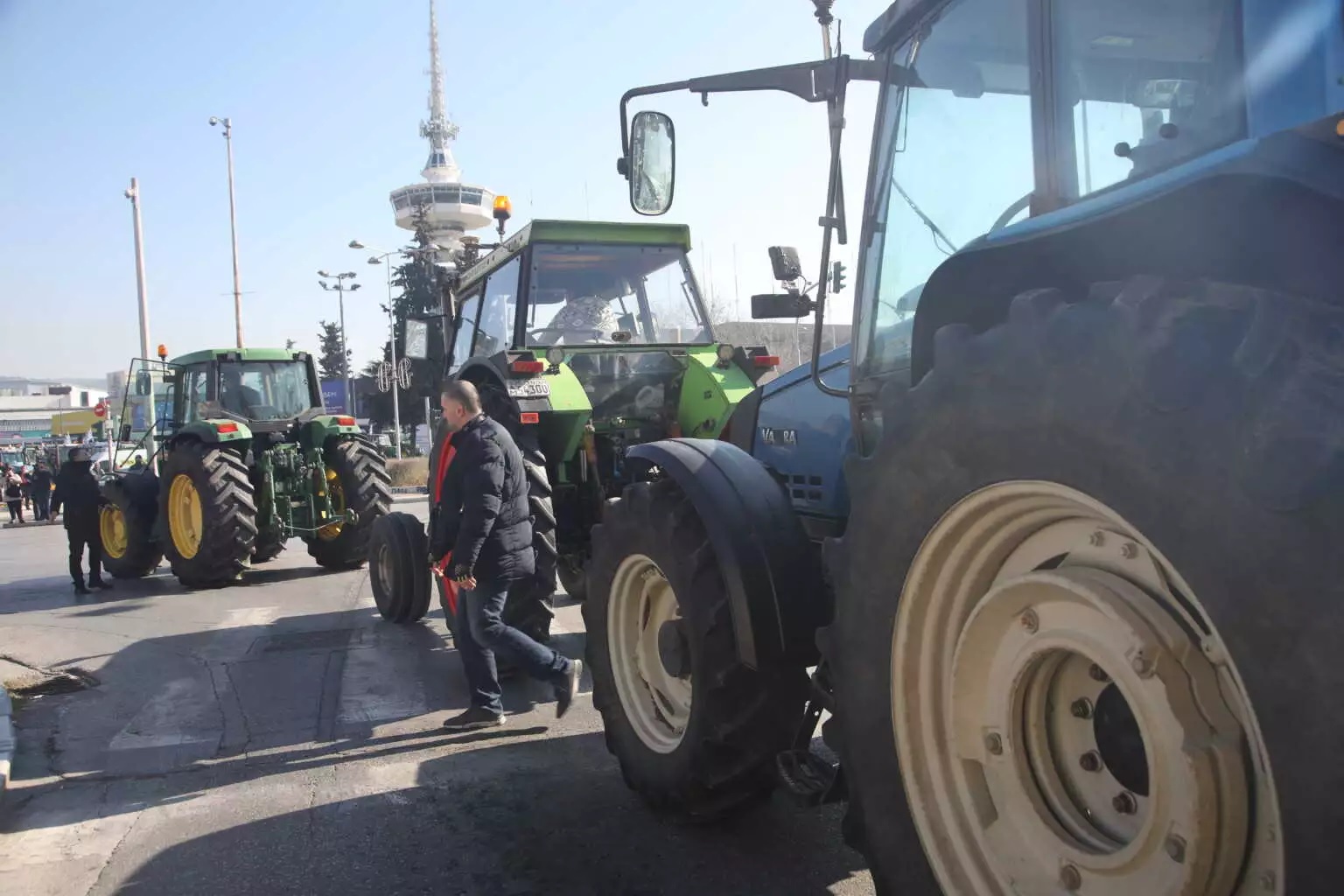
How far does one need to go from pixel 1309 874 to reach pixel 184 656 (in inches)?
287

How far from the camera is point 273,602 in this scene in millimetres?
9453

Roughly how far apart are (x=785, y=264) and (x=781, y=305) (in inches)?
10.0

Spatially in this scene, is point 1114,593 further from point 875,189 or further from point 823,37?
point 823,37

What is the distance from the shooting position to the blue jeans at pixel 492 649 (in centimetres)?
513

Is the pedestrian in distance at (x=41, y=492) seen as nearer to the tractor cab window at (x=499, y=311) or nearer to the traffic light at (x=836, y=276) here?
the tractor cab window at (x=499, y=311)

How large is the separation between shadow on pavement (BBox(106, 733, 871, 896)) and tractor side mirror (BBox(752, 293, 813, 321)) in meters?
1.91

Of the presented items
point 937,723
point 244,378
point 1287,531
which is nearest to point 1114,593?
point 1287,531

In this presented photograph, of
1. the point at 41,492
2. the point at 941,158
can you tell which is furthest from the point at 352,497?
the point at 41,492

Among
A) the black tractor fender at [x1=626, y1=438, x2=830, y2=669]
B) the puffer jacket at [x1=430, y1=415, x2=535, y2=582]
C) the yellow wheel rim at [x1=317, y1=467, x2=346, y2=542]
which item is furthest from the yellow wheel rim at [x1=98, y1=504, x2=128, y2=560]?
the black tractor fender at [x1=626, y1=438, x2=830, y2=669]

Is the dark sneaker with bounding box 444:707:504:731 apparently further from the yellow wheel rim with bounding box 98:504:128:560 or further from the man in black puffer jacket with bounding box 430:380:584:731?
the yellow wheel rim with bounding box 98:504:128:560

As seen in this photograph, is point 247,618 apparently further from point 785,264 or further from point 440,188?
point 440,188

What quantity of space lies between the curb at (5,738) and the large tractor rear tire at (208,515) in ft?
13.3

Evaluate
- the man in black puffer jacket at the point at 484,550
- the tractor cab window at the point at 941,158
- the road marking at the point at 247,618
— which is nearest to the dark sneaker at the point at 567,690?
the man in black puffer jacket at the point at 484,550

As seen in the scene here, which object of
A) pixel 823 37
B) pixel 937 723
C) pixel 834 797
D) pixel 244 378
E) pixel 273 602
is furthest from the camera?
pixel 244 378
